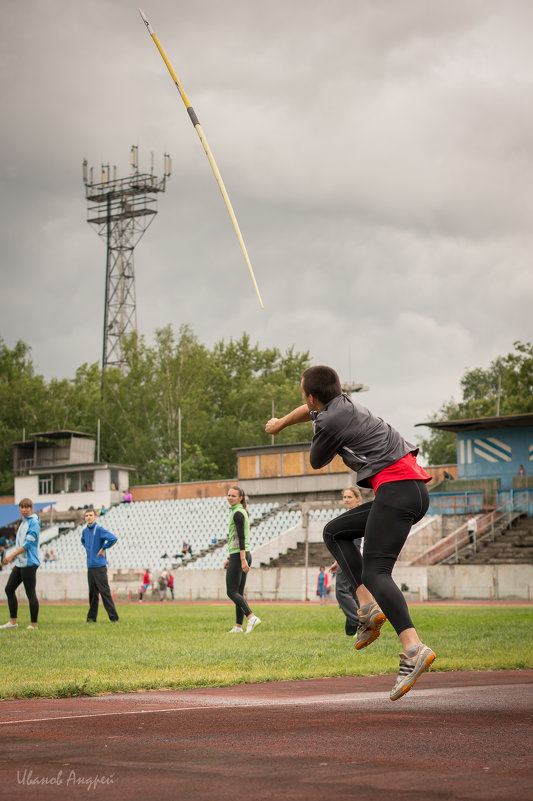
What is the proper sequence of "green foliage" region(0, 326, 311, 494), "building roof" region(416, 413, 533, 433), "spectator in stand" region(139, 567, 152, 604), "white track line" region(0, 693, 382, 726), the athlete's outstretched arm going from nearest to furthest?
"white track line" region(0, 693, 382, 726), the athlete's outstretched arm, "spectator in stand" region(139, 567, 152, 604), "building roof" region(416, 413, 533, 433), "green foliage" region(0, 326, 311, 494)

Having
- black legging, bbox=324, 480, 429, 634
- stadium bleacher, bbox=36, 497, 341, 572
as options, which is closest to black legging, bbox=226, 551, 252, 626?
black legging, bbox=324, 480, 429, 634

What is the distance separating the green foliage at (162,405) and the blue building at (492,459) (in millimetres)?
30209

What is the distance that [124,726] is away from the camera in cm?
549

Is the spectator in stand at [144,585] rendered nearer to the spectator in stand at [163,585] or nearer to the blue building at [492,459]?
the spectator in stand at [163,585]

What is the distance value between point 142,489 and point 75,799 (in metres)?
57.6

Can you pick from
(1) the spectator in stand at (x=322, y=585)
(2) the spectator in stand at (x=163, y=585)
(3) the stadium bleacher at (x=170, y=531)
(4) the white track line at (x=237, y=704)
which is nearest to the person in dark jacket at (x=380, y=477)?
(4) the white track line at (x=237, y=704)

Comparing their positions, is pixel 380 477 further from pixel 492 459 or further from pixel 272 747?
pixel 492 459

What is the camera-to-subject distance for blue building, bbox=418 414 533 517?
44938 millimetres

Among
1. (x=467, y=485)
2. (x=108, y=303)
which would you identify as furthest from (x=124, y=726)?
(x=108, y=303)

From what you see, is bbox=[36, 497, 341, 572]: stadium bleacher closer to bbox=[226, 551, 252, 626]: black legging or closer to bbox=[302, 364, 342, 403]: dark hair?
bbox=[226, 551, 252, 626]: black legging

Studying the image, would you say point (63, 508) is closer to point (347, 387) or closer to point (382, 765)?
point (347, 387)

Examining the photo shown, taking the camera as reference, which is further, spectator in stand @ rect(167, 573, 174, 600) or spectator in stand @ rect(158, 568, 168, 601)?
spectator in stand @ rect(167, 573, 174, 600)

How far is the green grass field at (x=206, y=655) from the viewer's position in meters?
8.39

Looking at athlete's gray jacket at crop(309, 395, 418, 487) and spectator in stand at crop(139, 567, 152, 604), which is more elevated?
athlete's gray jacket at crop(309, 395, 418, 487)
